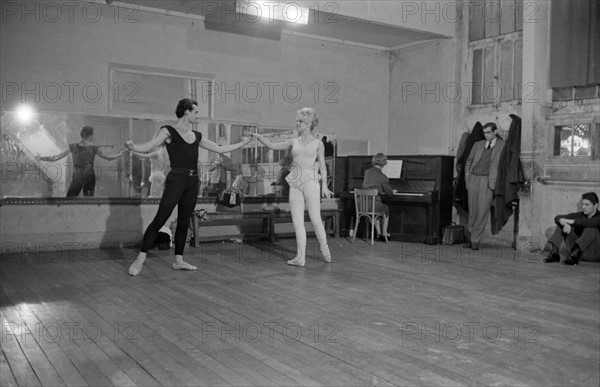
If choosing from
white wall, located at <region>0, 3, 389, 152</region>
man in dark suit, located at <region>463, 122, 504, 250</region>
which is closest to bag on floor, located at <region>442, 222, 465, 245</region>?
man in dark suit, located at <region>463, 122, 504, 250</region>

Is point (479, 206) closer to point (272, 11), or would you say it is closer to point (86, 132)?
point (272, 11)

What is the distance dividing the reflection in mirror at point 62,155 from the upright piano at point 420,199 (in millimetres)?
3726

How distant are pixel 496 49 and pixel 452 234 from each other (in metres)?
3.01

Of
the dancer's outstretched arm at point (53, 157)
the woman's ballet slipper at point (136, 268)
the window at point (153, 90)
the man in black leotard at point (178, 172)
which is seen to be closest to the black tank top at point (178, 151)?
the man in black leotard at point (178, 172)

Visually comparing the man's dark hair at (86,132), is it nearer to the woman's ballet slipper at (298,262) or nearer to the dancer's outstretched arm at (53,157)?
the dancer's outstretched arm at (53,157)

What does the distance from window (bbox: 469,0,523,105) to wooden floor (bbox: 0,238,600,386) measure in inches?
133

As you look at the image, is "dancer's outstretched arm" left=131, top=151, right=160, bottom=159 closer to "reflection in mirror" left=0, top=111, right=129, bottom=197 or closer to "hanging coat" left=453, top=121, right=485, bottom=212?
"reflection in mirror" left=0, top=111, right=129, bottom=197

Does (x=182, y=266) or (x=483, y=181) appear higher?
(x=483, y=181)

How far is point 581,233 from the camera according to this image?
24.4 feet

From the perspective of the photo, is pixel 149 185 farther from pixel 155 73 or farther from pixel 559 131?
pixel 559 131

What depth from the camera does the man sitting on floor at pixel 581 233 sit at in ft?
23.6

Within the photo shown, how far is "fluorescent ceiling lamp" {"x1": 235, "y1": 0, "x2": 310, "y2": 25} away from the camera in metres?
7.78

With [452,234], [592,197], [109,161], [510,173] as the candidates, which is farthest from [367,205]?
[109,161]

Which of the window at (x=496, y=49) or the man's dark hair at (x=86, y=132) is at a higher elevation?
the window at (x=496, y=49)
